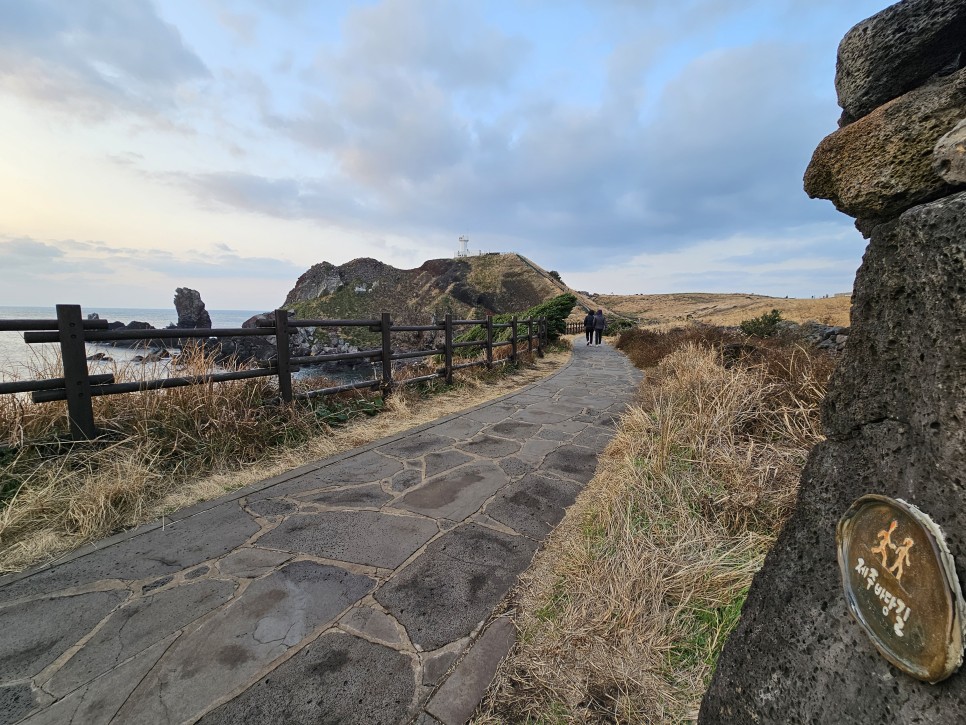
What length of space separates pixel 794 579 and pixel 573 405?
5662 mm

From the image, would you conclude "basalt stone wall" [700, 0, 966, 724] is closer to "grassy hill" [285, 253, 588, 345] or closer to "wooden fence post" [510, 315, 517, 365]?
"wooden fence post" [510, 315, 517, 365]

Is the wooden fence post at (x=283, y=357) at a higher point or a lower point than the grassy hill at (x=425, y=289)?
lower

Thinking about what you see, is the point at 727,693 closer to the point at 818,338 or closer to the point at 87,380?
the point at 87,380

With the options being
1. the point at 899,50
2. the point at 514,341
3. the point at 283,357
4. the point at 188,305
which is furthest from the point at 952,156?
the point at 188,305

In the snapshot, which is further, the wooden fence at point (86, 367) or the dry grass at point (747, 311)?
the dry grass at point (747, 311)

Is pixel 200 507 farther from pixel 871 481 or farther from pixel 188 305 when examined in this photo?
pixel 188 305

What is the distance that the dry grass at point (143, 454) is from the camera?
264 cm

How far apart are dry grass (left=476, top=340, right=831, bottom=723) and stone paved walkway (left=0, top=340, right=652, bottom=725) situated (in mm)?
195

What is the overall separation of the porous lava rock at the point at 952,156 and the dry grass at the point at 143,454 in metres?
4.10

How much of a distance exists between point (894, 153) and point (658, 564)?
1.88 metres

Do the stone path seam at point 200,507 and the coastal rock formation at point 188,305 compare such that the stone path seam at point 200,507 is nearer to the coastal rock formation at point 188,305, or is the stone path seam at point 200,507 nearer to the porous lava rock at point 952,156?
the porous lava rock at point 952,156

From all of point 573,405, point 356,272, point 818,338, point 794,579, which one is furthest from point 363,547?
point 356,272

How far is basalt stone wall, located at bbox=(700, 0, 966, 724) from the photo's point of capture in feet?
2.48

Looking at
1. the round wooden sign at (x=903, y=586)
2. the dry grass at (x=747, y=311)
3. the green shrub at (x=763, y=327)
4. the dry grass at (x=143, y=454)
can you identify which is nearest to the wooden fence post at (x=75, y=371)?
the dry grass at (x=143, y=454)
